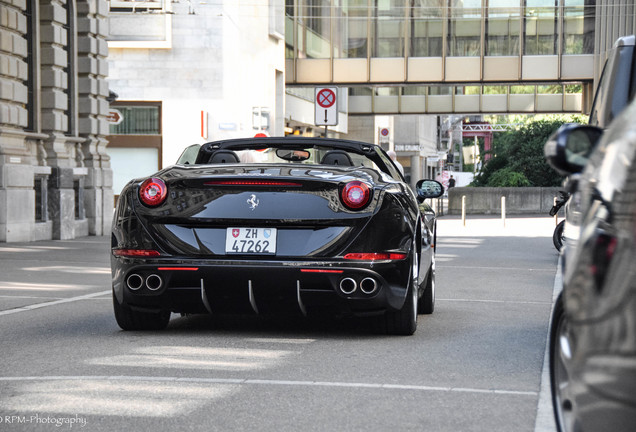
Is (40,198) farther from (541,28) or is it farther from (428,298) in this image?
(541,28)

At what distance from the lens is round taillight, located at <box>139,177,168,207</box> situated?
6.98 m

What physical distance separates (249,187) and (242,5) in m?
32.3

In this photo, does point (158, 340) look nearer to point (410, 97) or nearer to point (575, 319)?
point (575, 319)

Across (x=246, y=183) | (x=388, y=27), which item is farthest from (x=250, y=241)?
(x=388, y=27)

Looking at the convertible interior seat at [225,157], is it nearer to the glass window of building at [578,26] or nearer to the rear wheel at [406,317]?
the rear wheel at [406,317]

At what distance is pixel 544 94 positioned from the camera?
4816cm

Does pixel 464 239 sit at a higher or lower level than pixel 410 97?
lower

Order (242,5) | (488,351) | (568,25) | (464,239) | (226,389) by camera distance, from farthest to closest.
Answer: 1. (568,25)
2. (242,5)
3. (464,239)
4. (488,351)
5. (226,389)

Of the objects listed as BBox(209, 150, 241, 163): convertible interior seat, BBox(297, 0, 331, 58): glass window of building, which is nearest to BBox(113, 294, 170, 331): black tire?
BBox(209, 150, 241, 163): convertible interior seat

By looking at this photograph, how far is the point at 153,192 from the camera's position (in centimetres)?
701

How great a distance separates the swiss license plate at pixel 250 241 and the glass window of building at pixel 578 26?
119ft

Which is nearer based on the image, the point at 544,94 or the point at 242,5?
the point at 242,5

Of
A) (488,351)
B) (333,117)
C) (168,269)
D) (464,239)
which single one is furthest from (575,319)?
(333,117)

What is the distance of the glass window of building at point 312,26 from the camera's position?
4456 centimetres
